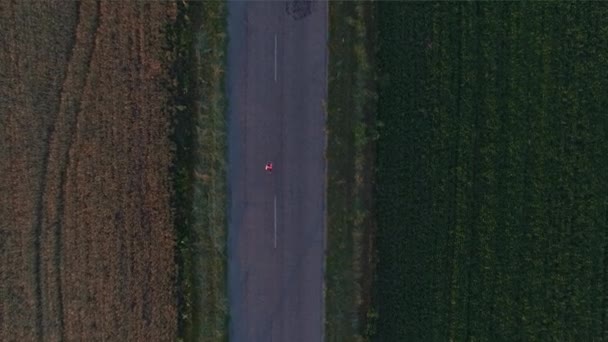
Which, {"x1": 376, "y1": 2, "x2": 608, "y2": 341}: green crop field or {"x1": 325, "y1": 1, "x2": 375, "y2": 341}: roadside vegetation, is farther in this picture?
{"x1": 325, "y1": 1, "x2": 375, "y2": 341}: roadside vegetation

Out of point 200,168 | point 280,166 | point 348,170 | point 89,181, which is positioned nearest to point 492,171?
point 348,170

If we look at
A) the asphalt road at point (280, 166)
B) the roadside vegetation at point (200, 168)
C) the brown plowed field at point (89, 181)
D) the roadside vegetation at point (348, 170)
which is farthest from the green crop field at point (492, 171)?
the brown plowed field at point (89, 181)

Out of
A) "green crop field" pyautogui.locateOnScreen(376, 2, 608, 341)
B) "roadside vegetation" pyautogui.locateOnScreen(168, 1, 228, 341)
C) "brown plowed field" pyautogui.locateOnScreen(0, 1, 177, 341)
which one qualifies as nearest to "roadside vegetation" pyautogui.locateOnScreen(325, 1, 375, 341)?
"green crop field" pyautogui.locateOnScreen(376, 2, 608, 341)

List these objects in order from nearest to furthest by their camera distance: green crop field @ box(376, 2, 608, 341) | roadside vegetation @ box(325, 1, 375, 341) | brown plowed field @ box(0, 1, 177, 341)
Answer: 1. green crop field @ box(376, 2, 608, 341)
2. roadside vegetation @ box(325, 1, 375, 341)
3. brown plowed field @ box(0, 1, 177, 341)

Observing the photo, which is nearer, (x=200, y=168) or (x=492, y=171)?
(x=492, y=171)

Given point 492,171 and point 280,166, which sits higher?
point 280,166

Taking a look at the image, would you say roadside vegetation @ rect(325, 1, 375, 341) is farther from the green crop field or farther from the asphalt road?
the green crop field

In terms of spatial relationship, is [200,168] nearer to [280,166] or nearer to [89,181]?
[280,166]

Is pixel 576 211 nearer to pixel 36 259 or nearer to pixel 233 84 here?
pixel 233 84
